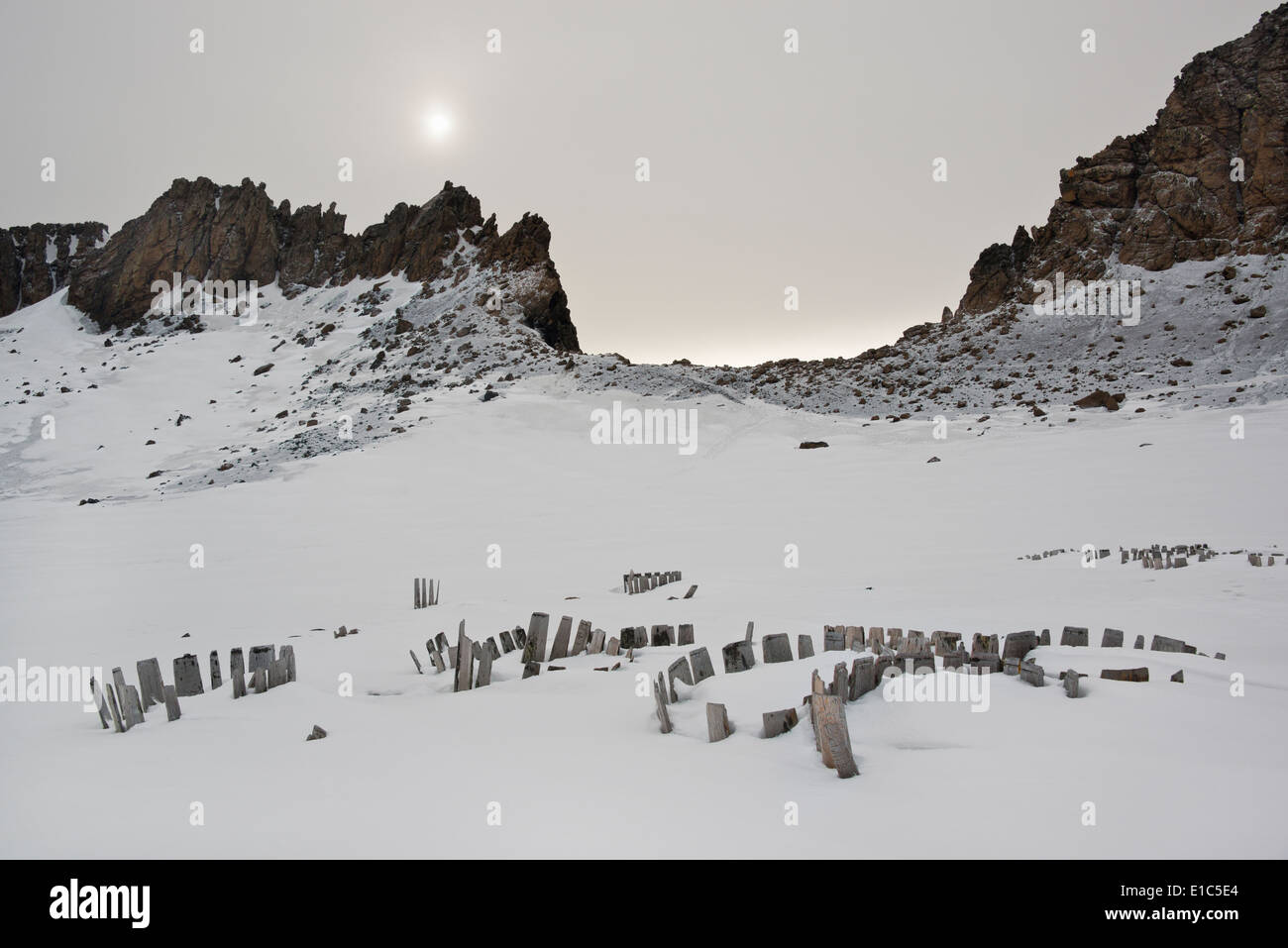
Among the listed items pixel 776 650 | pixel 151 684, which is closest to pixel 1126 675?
pixel 776 650

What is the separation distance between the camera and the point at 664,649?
7.13m

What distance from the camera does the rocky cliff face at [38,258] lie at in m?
73.6

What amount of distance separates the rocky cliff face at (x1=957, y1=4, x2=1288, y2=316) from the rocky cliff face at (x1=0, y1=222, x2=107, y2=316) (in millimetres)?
89292

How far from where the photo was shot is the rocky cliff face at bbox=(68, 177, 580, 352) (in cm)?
5931

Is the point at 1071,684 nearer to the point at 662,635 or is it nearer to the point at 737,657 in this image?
the point at 737,657

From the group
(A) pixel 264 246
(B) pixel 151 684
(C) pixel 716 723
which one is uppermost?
(A) pixel 264 246

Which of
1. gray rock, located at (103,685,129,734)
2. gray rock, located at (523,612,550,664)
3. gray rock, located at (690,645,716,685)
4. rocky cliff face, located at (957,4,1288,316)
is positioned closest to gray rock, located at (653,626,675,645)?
gray rock, located at (523,612,550,664)

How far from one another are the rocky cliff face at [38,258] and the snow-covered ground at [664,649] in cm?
6857

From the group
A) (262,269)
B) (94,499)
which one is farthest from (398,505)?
(262,269)

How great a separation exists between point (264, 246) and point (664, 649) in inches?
2833

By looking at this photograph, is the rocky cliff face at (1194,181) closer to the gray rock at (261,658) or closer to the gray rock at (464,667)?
the gray rock at (464,667)

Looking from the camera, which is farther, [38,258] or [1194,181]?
[38,258]

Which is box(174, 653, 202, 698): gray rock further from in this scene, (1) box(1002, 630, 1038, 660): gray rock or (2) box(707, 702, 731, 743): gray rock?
(1) box(1002, 630, 1038, 660): gray rock
